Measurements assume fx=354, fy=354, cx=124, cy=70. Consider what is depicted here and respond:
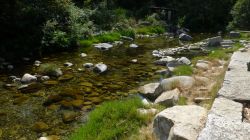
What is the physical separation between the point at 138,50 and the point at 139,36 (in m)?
5.79

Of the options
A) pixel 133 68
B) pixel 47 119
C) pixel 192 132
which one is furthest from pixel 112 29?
pixel 192 132

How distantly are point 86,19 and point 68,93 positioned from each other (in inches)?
493

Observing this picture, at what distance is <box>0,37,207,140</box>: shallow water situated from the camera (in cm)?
855

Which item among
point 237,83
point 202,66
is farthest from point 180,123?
point 202,66

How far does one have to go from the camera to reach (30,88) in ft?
37.4

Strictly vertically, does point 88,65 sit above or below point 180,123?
below

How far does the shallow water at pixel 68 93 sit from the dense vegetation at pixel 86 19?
1.24 meters

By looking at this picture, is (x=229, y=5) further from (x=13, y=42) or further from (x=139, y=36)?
(x=13, y=42)

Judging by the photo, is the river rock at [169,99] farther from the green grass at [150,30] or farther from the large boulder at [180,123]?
the green grass at [150,30]

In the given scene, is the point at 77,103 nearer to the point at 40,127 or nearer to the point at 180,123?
the point at 40,127

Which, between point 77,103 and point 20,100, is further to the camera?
point 20,100

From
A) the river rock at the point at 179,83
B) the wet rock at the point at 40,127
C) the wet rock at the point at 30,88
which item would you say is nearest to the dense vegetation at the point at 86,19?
A: the wet rock at the point at 30,88

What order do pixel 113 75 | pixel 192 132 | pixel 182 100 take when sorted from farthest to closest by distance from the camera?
pixel 113 75 < pixel 182 100 < pixel 192 132

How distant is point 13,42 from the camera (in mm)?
16047
